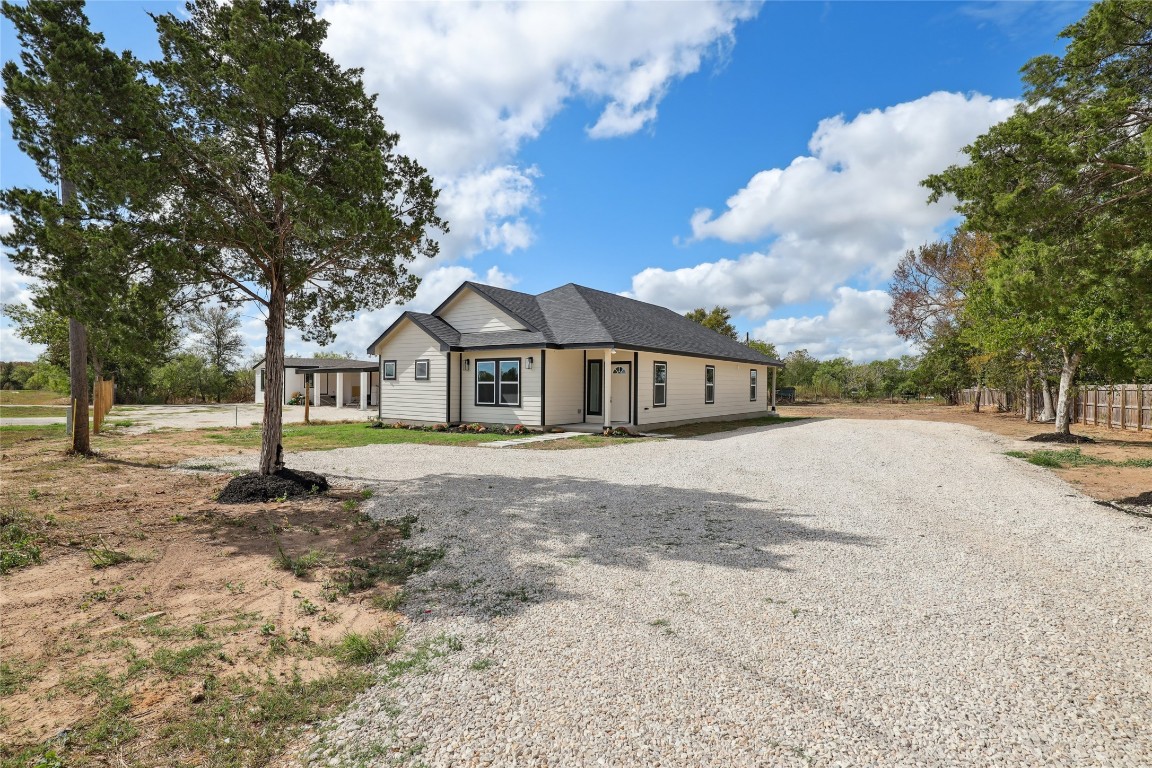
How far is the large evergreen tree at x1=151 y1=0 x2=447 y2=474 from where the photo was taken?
20.4ft

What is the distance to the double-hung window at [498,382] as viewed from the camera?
1681 centimetres

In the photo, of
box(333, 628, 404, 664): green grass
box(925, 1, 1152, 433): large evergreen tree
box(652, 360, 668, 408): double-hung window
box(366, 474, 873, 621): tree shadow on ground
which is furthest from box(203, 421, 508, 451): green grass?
box(925, 1, 1152, 433): large evergreen tree

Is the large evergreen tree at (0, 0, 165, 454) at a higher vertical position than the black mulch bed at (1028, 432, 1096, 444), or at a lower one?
higher

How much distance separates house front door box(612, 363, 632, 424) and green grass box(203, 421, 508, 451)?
4082 millimetres

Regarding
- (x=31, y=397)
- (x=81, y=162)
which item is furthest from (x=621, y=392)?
(x=31, y=397)

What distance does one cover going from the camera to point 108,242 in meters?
6.07

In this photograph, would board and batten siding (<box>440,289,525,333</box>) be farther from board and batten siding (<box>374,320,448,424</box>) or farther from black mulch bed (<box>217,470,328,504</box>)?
black mulch bed (<box>217,470,328,504</box>)

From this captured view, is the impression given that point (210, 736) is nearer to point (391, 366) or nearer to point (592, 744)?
point (592, 744)

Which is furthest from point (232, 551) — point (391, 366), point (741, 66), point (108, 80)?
point (391, 366)

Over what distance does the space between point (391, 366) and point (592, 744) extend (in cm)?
1819

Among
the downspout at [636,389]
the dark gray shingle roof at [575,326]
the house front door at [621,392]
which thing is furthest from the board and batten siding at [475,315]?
the downspout at [636,389]

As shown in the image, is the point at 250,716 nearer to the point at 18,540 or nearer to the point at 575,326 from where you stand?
the point at 18,540

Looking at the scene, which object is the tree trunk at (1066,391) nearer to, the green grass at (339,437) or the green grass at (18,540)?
the green grass at (339,437)

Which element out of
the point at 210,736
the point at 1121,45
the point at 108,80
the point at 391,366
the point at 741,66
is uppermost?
the point at 741,66
